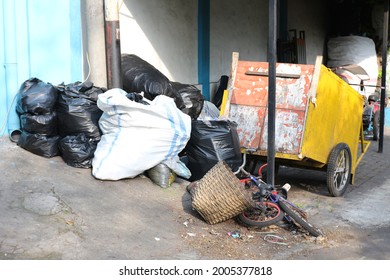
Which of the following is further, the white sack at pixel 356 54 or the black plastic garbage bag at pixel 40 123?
the white sack at pixel 356 54

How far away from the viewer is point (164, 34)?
850cm

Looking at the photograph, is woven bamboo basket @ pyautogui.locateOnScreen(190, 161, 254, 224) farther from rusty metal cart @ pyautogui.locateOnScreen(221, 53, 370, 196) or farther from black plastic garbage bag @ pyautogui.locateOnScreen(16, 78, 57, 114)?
black plastic garbage bag @ pyautogui.locateOnScreen(16, 78, 57, 114)

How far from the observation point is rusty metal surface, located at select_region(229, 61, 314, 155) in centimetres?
591

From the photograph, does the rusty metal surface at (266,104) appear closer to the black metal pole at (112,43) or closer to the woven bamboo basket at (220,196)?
the woven bamboo basket at (220,196)

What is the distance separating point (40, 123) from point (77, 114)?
396 mm

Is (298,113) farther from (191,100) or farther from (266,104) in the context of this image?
(191,100)

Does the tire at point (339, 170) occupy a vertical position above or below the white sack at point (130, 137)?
below

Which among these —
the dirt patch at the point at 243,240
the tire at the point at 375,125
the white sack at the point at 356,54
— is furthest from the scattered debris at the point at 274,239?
the white sack at the point at 356,54

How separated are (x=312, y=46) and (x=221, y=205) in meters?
10.9

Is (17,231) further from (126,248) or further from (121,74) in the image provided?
(121,74)

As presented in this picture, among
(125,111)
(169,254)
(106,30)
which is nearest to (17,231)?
(169,254)

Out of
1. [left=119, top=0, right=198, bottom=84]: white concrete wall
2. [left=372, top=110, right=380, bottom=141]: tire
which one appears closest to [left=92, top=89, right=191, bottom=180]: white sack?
[left=119, top=0, right=198, bottom=84]: white concrete wall

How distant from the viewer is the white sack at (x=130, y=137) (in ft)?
18.2

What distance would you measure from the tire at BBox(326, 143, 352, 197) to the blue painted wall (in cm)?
319
